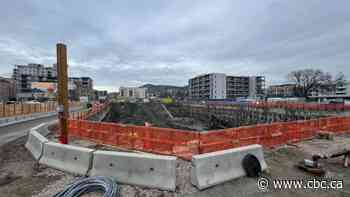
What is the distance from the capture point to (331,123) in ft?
34.7

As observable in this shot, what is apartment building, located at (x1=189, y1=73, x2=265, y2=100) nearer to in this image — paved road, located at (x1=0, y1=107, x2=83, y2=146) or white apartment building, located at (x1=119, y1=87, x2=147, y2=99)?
white apartment building, located at (x1=119, y1=87, x2=147, y2=99)

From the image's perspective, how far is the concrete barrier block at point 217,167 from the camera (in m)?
4.11

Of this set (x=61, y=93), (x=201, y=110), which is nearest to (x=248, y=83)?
(x=201, y=110)

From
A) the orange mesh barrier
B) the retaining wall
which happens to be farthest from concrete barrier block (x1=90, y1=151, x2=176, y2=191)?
the orange mesh barrier

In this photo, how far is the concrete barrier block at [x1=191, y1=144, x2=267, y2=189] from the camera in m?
4.11

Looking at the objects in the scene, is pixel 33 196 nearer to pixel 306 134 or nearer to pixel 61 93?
pixel 61 93

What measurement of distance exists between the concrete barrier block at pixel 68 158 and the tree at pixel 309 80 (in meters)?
83.4

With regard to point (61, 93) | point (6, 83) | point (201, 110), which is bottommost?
point (201, 110)

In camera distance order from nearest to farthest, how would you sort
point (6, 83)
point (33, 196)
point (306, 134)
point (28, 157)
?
point (33, 196)
point (28, 157)
point (306, 134)
point (6, 83)

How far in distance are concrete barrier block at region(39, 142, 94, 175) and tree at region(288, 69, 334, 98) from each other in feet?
274

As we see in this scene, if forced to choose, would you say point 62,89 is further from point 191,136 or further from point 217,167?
point 217,167

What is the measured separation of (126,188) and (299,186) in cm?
381

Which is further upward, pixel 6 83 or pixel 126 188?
pixel 6 83

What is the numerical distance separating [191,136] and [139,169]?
2.84 meters
